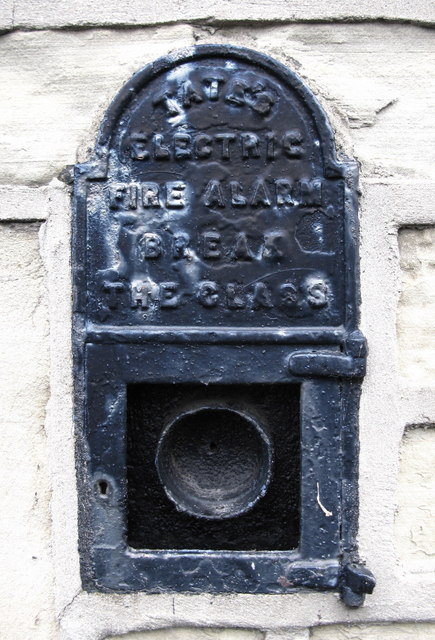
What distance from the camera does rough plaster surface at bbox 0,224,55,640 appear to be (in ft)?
4.12

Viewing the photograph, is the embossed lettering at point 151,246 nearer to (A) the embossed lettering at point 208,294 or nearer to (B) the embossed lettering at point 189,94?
(A) the embossed lettering at point 208,294

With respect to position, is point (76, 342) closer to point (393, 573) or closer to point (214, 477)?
point (214, 477)

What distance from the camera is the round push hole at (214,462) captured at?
1.25 metres

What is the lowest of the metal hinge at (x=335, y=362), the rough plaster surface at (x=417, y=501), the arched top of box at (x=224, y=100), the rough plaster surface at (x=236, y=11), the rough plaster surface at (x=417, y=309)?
the rough plaster surface at (x=417, y=501)

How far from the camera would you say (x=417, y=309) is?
125 cm

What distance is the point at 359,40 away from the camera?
123 centimetres

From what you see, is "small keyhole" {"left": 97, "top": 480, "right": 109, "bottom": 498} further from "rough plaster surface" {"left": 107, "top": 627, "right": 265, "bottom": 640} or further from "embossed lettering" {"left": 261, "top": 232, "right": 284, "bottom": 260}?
"embossed lettering" {"left": 261, "top": 232, "right": 284, "bottom": 260}

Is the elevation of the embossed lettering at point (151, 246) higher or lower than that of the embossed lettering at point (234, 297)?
higher

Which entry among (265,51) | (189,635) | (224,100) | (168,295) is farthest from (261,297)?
(189,635)

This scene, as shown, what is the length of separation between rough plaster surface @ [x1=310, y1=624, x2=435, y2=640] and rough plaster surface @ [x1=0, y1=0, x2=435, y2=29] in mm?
1264

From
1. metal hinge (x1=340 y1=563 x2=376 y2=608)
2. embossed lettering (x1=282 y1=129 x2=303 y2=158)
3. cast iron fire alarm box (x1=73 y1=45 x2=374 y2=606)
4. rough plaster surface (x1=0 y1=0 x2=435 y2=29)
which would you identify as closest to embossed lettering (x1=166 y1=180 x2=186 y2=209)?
cast iron fire alarm box (x1=73 y1=45 x2=374 y2=606)

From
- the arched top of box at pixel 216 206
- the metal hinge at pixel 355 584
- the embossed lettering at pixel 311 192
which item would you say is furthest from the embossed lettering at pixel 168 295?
the metal hinge at pixel 355 584

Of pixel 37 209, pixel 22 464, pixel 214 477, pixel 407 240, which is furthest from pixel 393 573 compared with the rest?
pixel 37 209

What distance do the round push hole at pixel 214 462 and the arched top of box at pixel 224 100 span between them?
563 millimetres
